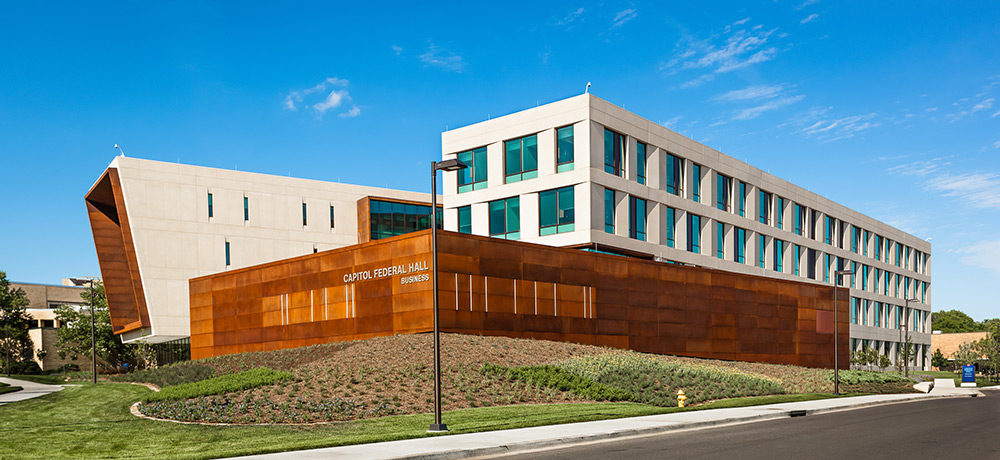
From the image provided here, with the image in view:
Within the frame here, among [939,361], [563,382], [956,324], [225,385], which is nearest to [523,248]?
[563,382]

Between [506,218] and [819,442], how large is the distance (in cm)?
3273

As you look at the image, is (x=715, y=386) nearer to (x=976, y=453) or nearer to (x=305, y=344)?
(x=976, y=453)

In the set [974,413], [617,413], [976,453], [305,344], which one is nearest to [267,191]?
[305,344]

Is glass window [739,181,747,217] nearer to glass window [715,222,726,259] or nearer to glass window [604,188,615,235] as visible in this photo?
glass window [715,222,726,259]

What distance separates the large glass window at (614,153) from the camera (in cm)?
4638

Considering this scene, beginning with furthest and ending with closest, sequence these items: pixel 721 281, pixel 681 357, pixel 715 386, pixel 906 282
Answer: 1. pixel 906 282
2. pixel 721 281
3. pixel 681 357
4. pixel 715 386

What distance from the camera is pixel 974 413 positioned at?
85.1ft

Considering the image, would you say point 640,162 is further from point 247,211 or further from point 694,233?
point 247,211

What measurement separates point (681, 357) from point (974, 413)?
63.6 feet

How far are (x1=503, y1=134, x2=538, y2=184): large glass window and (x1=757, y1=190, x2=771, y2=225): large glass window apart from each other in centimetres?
2566

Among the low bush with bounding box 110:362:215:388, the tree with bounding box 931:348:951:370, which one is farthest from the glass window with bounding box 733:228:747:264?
the tree with bounding box 931:348:951:370

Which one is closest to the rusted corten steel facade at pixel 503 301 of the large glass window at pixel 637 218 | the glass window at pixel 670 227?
the large glass window at pixel 637 218

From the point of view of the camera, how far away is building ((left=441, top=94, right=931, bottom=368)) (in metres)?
45.1

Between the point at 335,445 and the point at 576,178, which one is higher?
the point at 576,178
